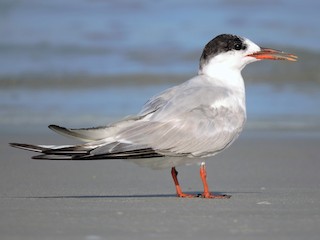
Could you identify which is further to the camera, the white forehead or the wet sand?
the white forehead

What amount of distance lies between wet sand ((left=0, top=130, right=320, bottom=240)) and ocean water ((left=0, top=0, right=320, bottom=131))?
1357mm

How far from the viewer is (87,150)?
548cm

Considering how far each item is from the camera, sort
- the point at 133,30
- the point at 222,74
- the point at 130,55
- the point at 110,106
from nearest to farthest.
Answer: the point at 222,74 → the point at 110,106 → the point at 130,55 → the point at 133,30

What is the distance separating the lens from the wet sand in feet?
14.6

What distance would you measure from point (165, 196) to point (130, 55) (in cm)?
812

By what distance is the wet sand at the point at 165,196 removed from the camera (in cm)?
446

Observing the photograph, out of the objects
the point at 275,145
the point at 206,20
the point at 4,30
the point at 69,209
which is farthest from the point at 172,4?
the point at 69,209

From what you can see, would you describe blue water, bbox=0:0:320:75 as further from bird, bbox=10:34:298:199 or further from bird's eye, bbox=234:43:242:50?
bird, bbox=10:34:298:199

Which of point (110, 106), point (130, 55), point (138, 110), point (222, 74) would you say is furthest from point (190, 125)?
point (130, 55)

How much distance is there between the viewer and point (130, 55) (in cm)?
1398

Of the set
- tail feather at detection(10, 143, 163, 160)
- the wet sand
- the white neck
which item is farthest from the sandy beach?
the white neck

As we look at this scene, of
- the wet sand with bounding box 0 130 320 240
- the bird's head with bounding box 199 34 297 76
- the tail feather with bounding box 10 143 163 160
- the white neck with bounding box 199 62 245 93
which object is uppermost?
the bird's head with bounding box 199 34 297 76

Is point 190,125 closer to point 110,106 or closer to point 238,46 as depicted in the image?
point 238,46

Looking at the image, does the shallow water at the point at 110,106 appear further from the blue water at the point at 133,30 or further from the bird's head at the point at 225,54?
the bird's head at the point at 225,54
